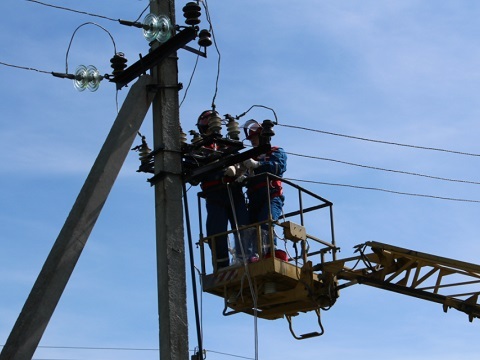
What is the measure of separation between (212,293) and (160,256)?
13.3 ft

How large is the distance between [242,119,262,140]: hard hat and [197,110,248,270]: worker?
73cm

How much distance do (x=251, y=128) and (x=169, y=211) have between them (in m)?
3.23

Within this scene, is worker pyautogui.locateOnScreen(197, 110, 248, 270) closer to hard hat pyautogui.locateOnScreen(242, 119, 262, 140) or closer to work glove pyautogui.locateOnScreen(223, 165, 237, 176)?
work glove pyautogui.locateOnScreen(223, 165, 237, 176)

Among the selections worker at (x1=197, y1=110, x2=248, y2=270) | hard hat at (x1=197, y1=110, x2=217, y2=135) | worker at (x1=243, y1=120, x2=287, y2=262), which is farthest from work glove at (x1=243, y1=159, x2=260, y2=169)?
hard hat at (x1=197, y1=110, x2=217, y2=135)

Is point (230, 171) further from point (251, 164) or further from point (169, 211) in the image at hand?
point (169, 211)

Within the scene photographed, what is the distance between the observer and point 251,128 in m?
14.0

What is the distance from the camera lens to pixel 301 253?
14.9 metres

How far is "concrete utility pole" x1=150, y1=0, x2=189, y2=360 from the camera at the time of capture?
416 inches

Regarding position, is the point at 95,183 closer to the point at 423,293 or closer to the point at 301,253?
the point at 301,253

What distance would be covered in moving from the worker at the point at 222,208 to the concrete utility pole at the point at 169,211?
118 inches

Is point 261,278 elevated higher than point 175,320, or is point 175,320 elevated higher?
point 261,278

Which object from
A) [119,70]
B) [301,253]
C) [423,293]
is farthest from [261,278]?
[119,70]

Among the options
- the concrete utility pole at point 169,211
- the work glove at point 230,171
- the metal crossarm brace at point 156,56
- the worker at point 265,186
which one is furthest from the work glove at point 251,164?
the metal crossarm brace at point 156,56

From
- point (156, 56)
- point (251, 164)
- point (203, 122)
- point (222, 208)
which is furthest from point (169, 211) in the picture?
point (222, 208)
